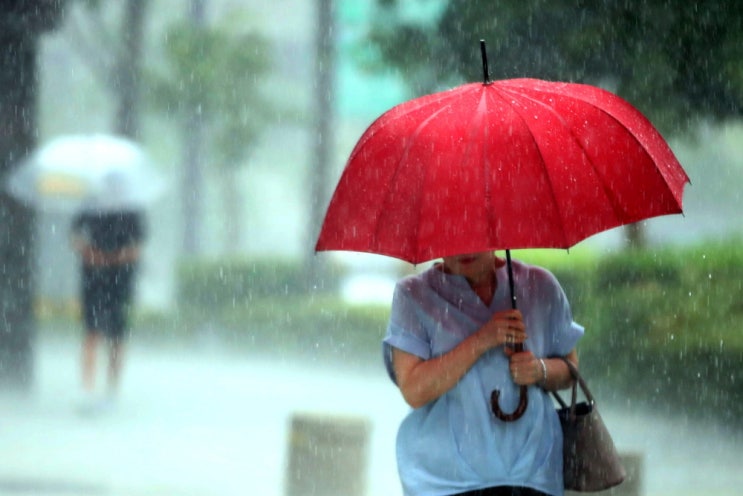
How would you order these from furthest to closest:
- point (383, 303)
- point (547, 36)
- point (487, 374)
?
1. point (383, 303)
2. point (547, 36)
3. point (487, 374)

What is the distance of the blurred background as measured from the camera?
8305mm

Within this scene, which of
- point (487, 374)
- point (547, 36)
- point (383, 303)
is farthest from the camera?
point (383, 303)

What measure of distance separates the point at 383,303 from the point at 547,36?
82.9 inches

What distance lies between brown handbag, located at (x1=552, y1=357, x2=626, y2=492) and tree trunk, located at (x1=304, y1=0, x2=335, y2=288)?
5709 mm

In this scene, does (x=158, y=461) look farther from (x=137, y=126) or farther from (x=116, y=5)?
(x=116, y=5)

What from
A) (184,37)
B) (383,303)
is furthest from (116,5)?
(383,303)

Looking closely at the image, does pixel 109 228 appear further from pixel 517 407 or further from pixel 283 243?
pixel 517 407

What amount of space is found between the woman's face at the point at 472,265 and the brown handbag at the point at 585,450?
32 cm

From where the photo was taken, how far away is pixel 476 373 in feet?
10.6

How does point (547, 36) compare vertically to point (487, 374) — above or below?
above

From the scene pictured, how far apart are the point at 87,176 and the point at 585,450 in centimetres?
649

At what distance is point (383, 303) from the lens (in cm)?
888

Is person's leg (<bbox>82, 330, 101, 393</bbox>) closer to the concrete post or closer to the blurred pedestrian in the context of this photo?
the blurred pedestrian

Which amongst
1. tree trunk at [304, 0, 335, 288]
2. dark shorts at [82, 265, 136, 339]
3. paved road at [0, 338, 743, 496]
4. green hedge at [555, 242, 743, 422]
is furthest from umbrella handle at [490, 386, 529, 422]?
dark shorts at [82, 265, 136, 339]
